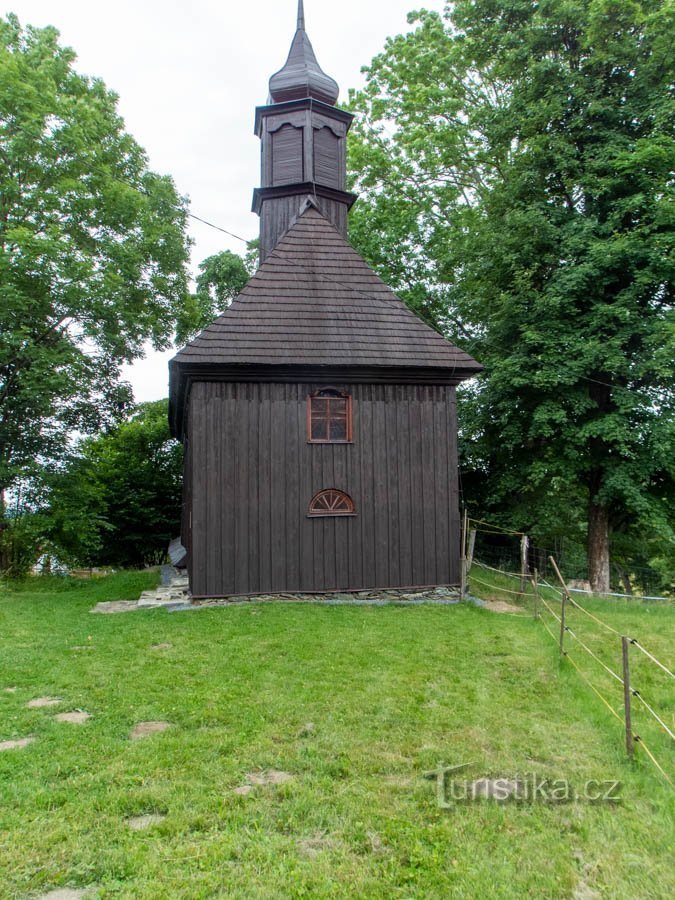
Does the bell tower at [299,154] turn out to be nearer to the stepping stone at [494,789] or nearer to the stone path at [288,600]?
the stone path at [288,600]

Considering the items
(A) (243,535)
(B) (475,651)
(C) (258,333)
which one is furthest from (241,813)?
(C) (258,333)

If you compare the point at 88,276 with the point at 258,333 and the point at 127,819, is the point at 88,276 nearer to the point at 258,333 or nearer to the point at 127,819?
the point at 258,333

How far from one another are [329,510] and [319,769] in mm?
7184

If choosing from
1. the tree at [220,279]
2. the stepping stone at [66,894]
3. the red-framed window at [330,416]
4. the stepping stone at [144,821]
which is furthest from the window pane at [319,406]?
the tree at [220,279]

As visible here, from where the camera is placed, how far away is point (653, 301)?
1346 centimetres

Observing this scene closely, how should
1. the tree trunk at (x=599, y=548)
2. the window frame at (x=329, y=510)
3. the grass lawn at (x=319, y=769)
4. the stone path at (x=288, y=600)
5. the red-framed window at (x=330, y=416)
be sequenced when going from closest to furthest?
the grass lawn at (x=319, y=769)
the stone path at (x=288, y=600)
the window frame at (x=329, y=510)
the red-framed window at (x=330, y=416)
the tree trunk at (x=599, y=548)

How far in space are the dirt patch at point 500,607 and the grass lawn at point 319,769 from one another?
252 centimetres

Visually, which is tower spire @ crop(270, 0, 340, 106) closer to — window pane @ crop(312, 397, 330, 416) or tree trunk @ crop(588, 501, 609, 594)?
window pane @ crop(312, 397, 330, 416)

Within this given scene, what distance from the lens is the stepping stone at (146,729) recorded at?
4.76 m

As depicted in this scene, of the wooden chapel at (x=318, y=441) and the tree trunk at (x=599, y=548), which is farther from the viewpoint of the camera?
the tree trunk at (x=599, y=548)

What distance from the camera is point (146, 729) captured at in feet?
16.1

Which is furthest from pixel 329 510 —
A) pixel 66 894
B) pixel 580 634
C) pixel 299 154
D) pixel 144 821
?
pixel 299 154

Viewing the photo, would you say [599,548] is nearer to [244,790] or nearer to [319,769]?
[319,769]

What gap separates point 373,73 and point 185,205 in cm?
789
